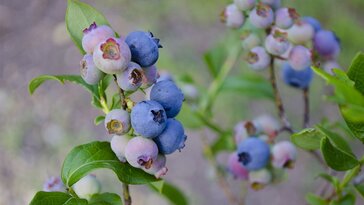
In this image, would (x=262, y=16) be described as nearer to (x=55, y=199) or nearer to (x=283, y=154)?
(x=283, y=154)

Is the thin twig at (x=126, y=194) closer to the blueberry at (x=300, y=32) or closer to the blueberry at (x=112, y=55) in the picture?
the blueberry at (x=112, y=55)

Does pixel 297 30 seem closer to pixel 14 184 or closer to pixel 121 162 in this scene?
pixel 121 162

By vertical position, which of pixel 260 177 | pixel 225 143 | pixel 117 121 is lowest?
pixel 225 143

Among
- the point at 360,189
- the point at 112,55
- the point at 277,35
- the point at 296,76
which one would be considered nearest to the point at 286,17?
the point at 277,35

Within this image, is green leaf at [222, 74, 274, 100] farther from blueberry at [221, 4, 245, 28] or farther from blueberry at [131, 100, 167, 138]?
blueberry at [131, 100, 167, 138]

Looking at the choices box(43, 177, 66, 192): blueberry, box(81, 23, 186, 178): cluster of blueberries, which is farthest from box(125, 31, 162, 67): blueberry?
box(43, 177, 66, 192): blueberry

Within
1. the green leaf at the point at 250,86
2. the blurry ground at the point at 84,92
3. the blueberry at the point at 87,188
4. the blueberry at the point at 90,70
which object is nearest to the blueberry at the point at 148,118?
the blueberry at the point at 90,70
